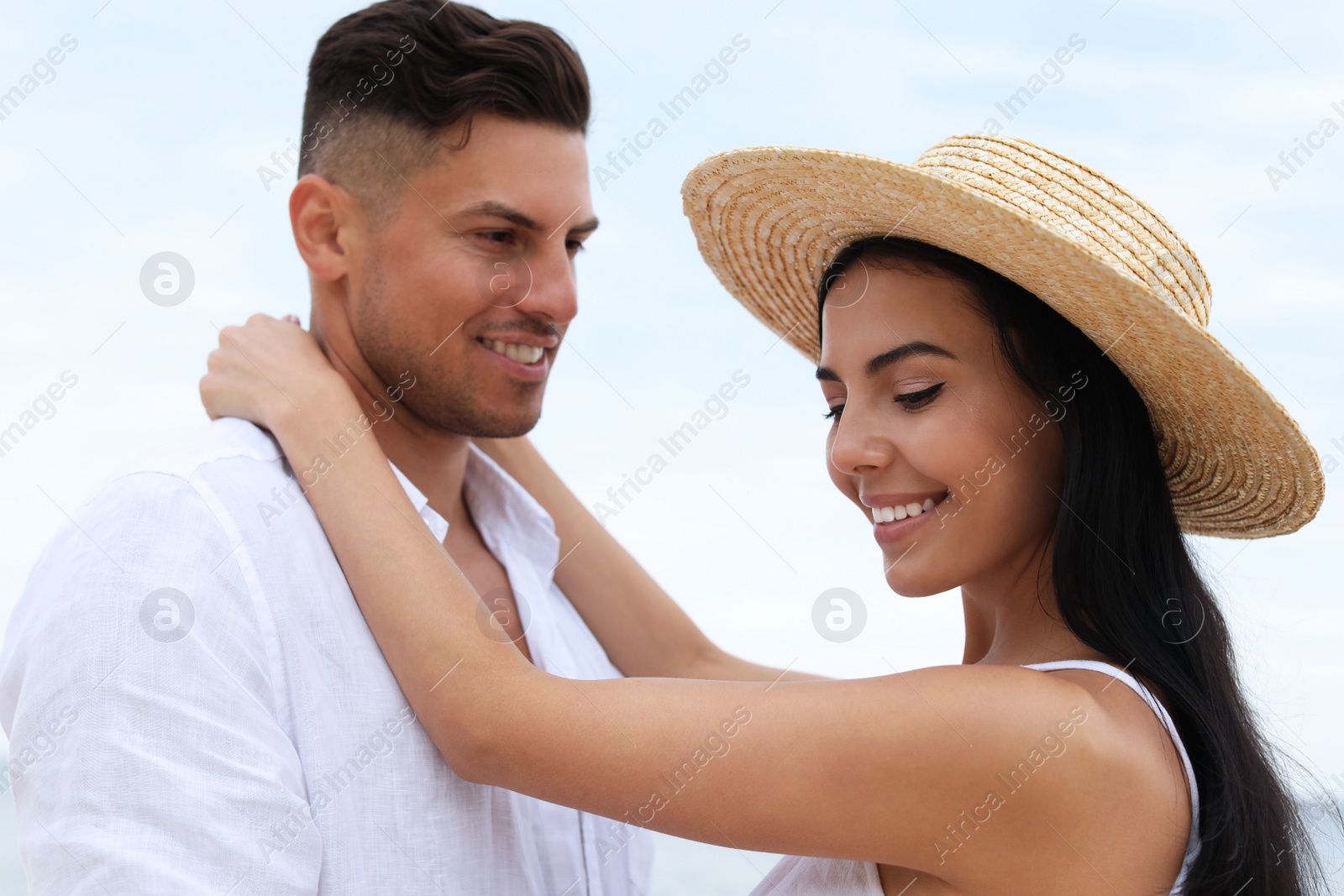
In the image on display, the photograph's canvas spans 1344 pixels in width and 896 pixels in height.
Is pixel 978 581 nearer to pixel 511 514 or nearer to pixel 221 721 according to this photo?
pixel 511 514

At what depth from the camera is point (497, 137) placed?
2.54 m

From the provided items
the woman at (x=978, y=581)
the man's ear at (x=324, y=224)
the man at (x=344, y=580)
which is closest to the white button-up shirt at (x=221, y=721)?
the man at (x=344, y=580)

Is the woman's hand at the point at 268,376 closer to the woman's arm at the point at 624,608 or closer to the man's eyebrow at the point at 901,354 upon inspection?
the woman's arm at the point at 624,608

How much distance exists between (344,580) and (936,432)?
1.14m

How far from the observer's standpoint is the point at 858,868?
1995 millimetres

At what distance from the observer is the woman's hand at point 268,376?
7.10 ft

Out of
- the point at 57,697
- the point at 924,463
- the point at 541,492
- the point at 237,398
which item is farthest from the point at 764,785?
the point at 541,492

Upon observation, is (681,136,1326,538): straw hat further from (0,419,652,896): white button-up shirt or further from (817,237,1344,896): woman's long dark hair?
(0,419,652,896): white button-up shirt

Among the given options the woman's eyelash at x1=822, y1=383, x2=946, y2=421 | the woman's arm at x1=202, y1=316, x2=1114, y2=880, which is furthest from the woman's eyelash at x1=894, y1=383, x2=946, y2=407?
the woman's arm at x1=202, y1=316, x2=1114, y2=880

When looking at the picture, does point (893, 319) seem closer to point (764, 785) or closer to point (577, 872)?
point (764, 785)

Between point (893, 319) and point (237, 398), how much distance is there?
1329 mm

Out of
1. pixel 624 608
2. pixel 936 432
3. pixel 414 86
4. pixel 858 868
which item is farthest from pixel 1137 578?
pixel 414 86

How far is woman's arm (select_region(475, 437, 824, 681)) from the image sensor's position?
3006mm

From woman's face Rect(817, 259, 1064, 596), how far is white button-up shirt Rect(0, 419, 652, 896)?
0.92m
